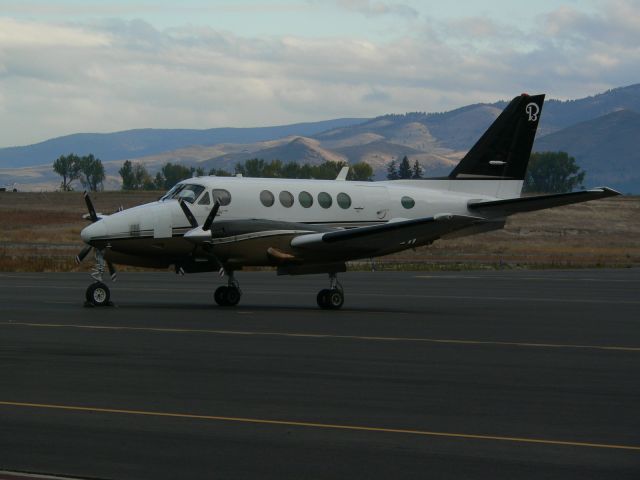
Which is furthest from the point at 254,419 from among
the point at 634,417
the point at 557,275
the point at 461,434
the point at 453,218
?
the point at 557,275

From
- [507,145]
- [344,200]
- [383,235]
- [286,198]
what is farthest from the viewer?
[507,145]

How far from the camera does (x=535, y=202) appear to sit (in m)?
26.5

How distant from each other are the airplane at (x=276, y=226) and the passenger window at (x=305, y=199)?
2cm

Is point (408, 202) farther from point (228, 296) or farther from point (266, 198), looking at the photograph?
point (228, 296)

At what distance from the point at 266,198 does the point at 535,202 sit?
6.47 metres

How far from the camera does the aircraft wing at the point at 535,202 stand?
2545 cm

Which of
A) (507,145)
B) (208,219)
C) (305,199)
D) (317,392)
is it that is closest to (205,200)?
(208,219)

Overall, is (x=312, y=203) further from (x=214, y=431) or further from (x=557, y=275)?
(x=557, y=275)

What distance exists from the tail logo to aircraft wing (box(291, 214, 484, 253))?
4.83 metres

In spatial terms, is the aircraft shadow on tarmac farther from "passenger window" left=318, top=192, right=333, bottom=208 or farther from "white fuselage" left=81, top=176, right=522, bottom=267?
"passenger window" left=318, top=192, right=333, bottom=208

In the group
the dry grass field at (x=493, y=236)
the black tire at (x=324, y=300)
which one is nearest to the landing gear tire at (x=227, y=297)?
the black tire at (x=324, y=300)

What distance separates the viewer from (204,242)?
25.8m

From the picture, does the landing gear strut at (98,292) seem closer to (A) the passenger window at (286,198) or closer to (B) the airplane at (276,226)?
(B) the airplane at (276,226)

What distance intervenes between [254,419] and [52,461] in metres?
2.50
